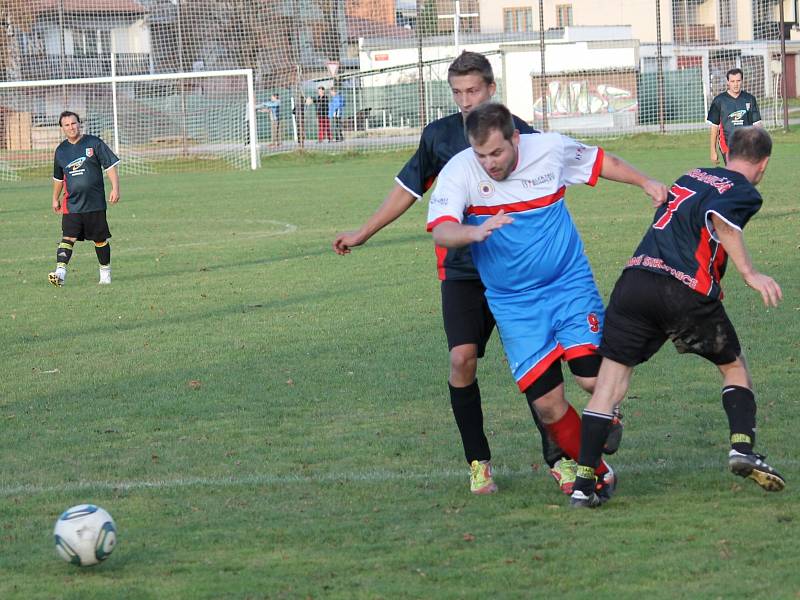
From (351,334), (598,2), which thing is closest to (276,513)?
(351,334)

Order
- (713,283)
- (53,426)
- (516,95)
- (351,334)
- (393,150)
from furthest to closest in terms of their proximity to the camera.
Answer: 1. (516,95)
2. (393,150)
3. (351,334)
4. (53,426)
5. (713,283)

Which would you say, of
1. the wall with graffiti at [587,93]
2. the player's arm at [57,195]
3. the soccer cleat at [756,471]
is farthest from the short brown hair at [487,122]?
the wall with graffiti at [587,93]

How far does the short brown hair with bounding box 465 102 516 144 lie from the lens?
189 inches

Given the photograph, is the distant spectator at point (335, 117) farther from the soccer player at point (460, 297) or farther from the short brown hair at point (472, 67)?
the short brown hair at point (472, 67)

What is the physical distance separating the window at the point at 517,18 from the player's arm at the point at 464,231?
69132 mm

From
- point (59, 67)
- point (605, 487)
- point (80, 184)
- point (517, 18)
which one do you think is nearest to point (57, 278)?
point (80, 184)

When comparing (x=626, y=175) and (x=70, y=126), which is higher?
(x=70, y=126)

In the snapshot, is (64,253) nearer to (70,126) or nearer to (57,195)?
(57,195)

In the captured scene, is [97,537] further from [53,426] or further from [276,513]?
[53,426]

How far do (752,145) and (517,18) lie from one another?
69639mm

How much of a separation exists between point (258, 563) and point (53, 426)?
117 inches

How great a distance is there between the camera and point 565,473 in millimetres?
5340

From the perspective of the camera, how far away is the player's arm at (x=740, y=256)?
4793 millimetres

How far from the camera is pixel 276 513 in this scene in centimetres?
520
